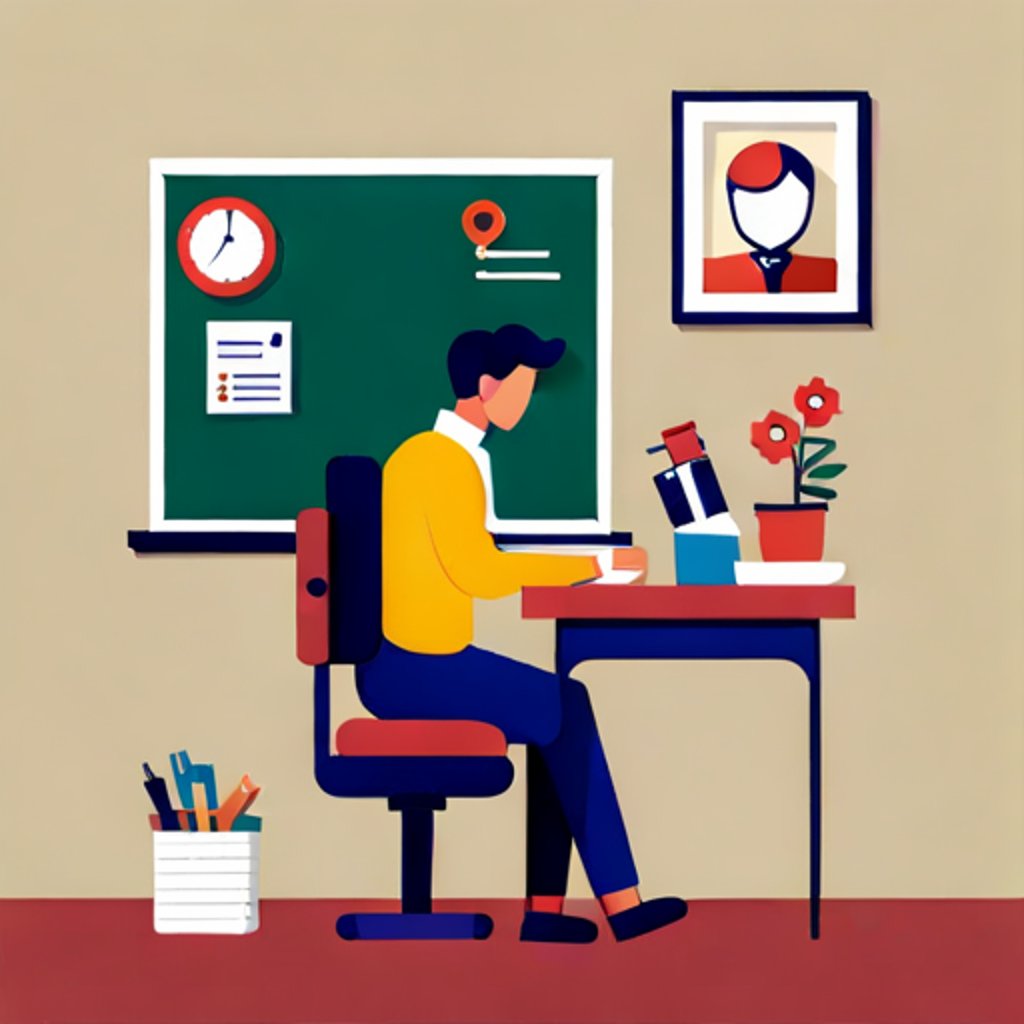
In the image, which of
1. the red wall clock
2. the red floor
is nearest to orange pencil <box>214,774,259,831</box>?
the red floor

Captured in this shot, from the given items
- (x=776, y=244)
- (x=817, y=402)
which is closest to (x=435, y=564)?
(x=817, y=402)

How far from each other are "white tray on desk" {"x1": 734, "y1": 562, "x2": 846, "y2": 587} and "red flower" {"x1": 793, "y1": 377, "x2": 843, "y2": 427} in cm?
40

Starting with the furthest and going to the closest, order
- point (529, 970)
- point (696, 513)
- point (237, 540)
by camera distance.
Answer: point (237, 540)
point (696, 513)
point (529, 970)

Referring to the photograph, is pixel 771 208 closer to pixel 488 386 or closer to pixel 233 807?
pixel 488 386

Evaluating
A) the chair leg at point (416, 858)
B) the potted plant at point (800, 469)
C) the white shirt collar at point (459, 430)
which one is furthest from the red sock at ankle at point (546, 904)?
the white shirt collar at point (459, 430)

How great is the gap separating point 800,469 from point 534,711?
864mm

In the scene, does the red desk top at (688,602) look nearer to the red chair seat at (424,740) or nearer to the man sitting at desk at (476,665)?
the man sitting at desk at (476,665)

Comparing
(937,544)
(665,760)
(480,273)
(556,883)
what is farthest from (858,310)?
(556,883)

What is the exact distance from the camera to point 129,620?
4031mm

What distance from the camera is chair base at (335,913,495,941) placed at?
362cm

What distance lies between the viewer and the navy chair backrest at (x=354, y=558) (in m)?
3.52

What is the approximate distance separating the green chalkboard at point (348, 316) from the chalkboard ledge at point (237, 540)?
5 cm

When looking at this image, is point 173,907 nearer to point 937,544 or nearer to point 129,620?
point 129,620

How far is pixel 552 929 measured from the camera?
143 inches
